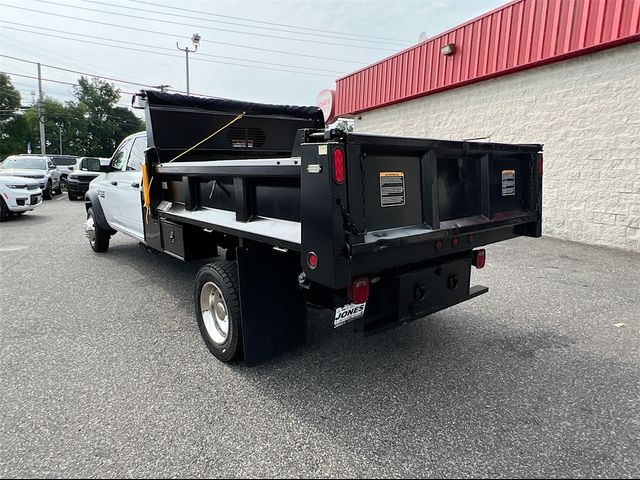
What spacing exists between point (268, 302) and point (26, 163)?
19.2m

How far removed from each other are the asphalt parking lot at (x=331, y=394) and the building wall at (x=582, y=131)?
10.6 ft

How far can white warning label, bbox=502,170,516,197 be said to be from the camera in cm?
333

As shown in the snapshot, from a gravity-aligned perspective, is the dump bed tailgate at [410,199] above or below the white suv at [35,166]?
below

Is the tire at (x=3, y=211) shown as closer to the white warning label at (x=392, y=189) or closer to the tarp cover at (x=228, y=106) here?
the tarp cover at (x=228, y=106)

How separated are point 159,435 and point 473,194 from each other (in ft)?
8.82

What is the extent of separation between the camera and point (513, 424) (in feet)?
8.12

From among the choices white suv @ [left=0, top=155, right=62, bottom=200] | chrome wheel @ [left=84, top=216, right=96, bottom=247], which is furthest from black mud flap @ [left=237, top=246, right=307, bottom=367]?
white suv @ [left=0, top=155, right=62, bottom=200]

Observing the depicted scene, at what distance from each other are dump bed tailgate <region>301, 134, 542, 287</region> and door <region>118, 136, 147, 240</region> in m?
3.66

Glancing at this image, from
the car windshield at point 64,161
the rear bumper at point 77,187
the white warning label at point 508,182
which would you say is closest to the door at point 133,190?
the white warning label at point 508,182

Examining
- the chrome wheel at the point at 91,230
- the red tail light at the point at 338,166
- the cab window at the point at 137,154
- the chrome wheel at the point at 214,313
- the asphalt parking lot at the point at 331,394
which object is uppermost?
the cab window at the point at 137,154

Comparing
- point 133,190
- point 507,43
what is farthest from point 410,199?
point 507,43

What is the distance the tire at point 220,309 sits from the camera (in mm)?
3041

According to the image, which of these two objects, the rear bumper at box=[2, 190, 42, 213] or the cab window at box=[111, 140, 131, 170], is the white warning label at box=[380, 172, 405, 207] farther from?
the rear bumper at box=[2, 190, 42, 213]

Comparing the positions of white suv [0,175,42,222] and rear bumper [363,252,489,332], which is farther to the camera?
white suv [0,175,42,222]
